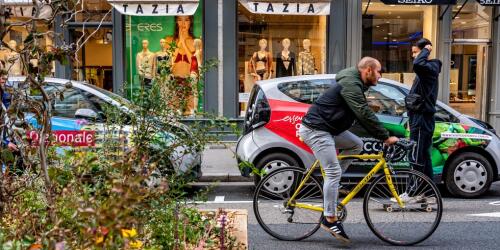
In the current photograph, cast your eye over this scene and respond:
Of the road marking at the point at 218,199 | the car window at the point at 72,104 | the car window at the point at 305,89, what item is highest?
the car window at the point at 305,89

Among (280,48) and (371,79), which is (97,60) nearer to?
(280,48)

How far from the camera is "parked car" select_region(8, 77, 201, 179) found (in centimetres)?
439

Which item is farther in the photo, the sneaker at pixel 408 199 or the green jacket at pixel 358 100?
the sneaker at pixel 408 199

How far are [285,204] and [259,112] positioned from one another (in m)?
2.75

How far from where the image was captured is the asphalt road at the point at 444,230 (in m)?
5.89

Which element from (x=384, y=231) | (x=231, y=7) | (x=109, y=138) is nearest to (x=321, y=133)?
(x=384, y=231)

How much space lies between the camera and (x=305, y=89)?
8.55 metres

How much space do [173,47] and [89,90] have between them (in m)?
4.86

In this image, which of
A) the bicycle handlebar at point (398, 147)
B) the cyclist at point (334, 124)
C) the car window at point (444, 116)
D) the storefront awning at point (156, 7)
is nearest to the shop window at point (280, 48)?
the storefront awning at point (156, 7)

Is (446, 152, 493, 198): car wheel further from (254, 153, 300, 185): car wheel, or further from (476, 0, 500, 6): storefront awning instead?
(476, 0, 500, 6): storefront awning

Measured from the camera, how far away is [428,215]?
18.9ft

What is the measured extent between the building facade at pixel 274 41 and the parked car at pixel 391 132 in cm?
520

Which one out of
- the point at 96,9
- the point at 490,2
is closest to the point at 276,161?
the point at 490,2

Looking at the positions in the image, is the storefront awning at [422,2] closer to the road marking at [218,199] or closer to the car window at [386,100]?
the car window at [386,100]
